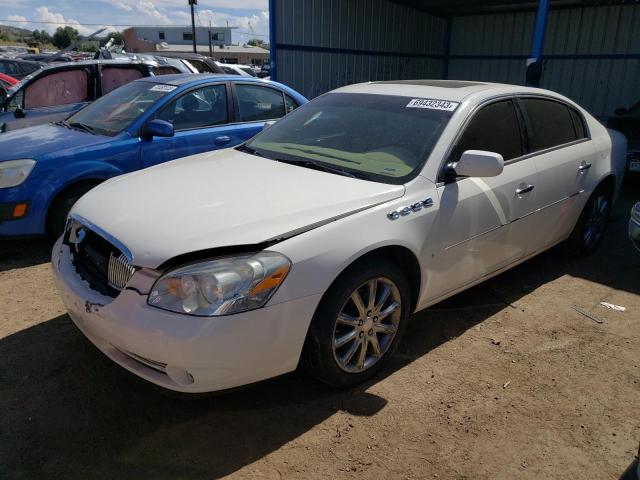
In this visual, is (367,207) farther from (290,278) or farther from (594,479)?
(594,479)

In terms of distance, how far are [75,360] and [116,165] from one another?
229cm

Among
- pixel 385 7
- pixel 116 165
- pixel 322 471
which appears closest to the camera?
pixel 322 471

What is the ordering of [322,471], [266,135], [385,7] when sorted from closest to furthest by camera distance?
[322,471], [266,135], [385,7]

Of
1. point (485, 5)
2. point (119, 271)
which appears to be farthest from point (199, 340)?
→ point (485, 5)

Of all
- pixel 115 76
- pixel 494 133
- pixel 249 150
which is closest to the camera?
→ pixel 494 133

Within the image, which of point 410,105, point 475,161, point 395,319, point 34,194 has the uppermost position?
point 410,105

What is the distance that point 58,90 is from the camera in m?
7.12

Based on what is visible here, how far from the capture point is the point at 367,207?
2.72m

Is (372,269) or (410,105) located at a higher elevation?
(410,105)

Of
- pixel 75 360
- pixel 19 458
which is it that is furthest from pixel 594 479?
pixel 75 360

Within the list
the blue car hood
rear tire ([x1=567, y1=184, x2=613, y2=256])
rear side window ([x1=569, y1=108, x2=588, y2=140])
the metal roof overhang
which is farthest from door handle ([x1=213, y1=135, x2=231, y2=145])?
the metal roof overhang

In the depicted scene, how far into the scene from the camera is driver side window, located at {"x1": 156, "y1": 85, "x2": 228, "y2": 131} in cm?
527

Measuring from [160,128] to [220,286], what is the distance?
3054mm

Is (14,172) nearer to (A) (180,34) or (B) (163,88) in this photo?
(B) (163,88)
